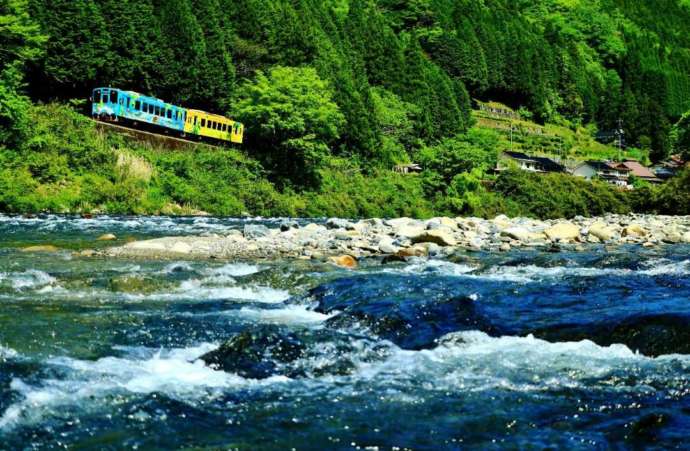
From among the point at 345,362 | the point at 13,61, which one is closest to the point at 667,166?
the point at 13,61

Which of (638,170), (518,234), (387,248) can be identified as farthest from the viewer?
(638,170)

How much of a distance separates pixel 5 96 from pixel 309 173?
17.2 metres

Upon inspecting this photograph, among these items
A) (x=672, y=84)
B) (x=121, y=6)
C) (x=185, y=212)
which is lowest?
Result: (x=185, y=212)

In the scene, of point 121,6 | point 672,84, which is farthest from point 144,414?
point 672,84

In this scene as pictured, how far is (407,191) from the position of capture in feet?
147

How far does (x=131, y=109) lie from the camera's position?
32.9 metres

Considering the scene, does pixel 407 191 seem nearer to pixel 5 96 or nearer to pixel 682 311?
pixel 5 96

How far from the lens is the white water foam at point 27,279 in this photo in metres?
9.74

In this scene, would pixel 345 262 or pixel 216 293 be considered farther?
pixel 345 262

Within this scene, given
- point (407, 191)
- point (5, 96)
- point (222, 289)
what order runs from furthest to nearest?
1. point (407, 191)
2. point (5, 96)
3. point (222, 289)

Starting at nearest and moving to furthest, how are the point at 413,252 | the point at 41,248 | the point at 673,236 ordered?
the point at 41,248 → the point at 413,252 → the point at 673,236

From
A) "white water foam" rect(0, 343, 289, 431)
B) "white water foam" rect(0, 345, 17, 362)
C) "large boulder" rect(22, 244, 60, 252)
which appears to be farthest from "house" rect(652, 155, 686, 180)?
"white water foam" rect(0, 345, 17, 362)

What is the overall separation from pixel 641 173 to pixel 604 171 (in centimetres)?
653

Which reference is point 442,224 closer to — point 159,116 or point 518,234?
point 518,234
